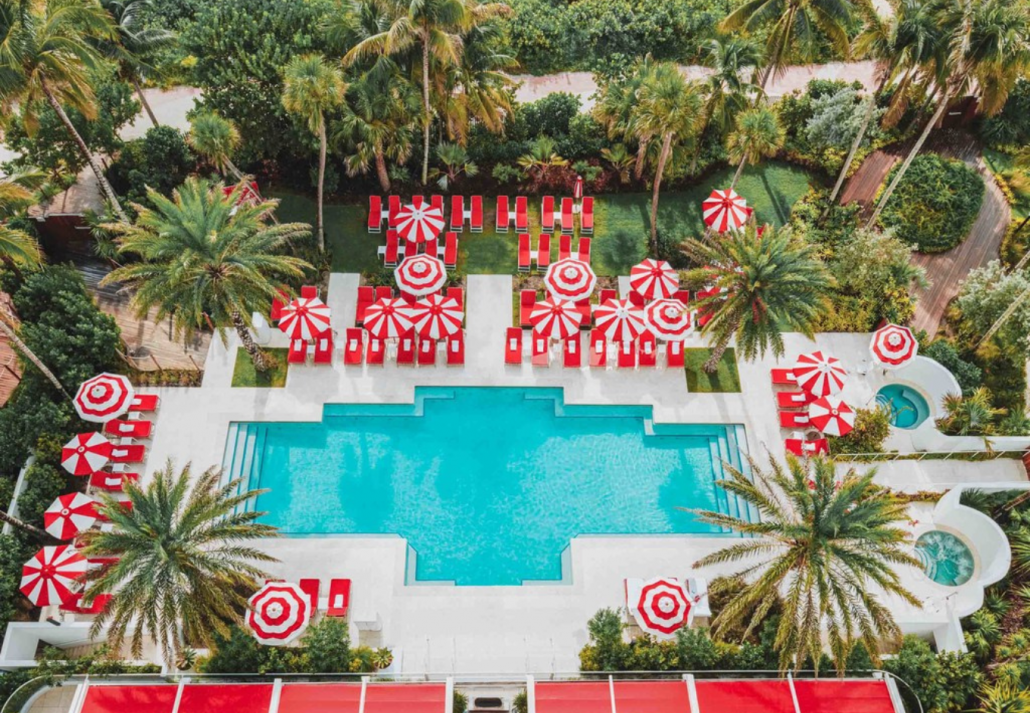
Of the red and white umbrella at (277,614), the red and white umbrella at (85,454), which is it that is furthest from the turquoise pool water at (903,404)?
the red and white umbrella at (85,454)

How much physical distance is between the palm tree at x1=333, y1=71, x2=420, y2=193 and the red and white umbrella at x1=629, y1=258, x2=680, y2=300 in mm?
10301

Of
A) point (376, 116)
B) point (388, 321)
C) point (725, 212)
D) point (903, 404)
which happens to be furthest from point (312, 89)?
point (903, 404)

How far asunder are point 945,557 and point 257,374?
23610 mm

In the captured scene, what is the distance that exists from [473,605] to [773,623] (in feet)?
28.5

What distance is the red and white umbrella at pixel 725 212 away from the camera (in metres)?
29.1

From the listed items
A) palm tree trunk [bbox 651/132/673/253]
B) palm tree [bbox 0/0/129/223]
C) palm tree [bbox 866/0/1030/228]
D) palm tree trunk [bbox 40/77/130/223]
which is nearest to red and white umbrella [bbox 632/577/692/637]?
palm tree trunk [bbox 651/132/673/253]

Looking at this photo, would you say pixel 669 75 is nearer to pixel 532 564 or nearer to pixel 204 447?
pixel 532 564

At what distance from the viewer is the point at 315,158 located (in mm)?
31750

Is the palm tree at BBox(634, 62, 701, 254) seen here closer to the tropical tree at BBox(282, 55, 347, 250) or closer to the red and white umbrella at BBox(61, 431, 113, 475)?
the tropical tree at BBox(282, 55, 347, 250)

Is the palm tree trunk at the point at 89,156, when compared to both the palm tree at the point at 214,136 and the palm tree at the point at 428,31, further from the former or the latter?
the palm tree at the point at 428,31

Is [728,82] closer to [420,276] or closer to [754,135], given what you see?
[754,135]

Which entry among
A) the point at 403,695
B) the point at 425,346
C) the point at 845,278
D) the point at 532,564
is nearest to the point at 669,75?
the point at 845,278

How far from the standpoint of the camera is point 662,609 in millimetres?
21391

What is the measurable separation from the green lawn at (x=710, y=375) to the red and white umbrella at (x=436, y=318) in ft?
27.7
